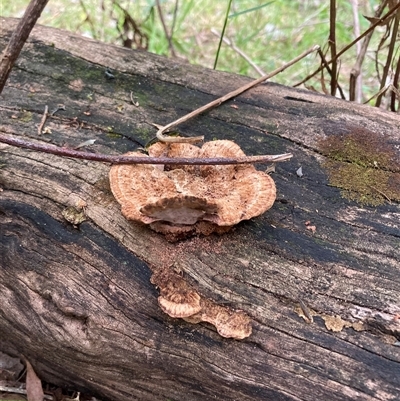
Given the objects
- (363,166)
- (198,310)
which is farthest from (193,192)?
(363,166)

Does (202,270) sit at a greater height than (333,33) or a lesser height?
lesser

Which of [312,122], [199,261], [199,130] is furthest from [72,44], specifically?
[199,261]

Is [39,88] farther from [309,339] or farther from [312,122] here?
[309,339]

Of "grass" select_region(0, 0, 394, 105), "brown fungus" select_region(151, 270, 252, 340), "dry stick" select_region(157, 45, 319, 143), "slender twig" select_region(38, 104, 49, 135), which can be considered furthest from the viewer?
"grass" select_region(0, 0, 394, 105)

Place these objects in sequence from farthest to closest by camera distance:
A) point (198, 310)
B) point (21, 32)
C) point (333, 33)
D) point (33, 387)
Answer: point (333, 33) → point (33, 387) → point (21, 32) → point (198, 310)

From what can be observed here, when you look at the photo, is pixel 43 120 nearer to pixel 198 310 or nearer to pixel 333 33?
A: pixel 198 310

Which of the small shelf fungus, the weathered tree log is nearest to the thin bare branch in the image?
the weathered tree log

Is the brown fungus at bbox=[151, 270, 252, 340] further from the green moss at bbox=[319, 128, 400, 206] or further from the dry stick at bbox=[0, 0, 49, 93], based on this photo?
the dry stick at bbox=[0, 0, 49, 93]

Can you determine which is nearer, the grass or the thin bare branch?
the thin bare branch
